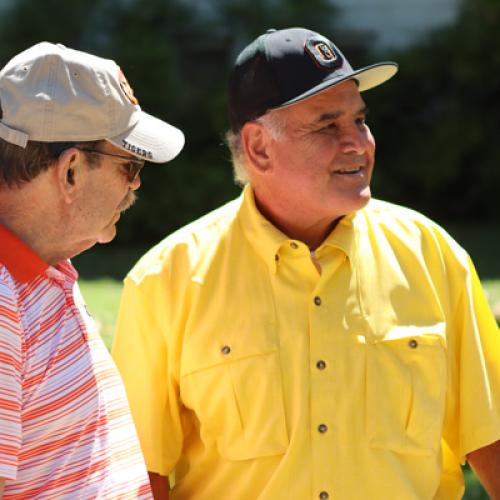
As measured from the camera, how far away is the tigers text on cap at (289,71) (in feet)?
10.1

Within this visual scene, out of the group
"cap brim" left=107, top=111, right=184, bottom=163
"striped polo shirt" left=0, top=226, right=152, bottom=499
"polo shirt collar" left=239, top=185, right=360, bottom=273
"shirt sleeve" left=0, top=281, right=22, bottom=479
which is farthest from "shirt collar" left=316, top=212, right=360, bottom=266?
"shirt sleeve" left=0, top=281, right=22, bottom=479

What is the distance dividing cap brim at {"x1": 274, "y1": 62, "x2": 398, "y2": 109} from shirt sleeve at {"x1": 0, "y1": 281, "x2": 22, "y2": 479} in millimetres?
1227

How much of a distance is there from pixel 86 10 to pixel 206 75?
1.85 metres

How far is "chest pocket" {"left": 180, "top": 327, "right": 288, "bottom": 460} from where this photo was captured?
2918mm

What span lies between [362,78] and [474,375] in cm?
96

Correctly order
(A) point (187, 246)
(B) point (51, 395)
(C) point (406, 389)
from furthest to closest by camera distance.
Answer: (A) point (187, 246) < (C) point (406, 389) < (B) point (51, 395)

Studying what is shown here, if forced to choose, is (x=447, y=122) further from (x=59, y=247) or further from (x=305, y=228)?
(x=59, y=247)

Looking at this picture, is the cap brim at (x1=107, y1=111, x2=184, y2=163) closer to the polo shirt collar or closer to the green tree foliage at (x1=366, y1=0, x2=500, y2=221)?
the polo shirt collar

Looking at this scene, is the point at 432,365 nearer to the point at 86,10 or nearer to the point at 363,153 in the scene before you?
the point at 363,153

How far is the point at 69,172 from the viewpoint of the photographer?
2395mm

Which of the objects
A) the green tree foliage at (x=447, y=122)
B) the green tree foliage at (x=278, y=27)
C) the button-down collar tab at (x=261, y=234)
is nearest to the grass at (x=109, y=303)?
the button-down collar tab at (x=261, y=234)

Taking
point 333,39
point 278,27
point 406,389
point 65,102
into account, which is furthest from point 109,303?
point 333,39

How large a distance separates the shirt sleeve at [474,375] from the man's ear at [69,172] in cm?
127

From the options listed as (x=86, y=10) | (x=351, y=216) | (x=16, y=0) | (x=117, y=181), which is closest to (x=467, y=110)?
(x=86, y=10)
